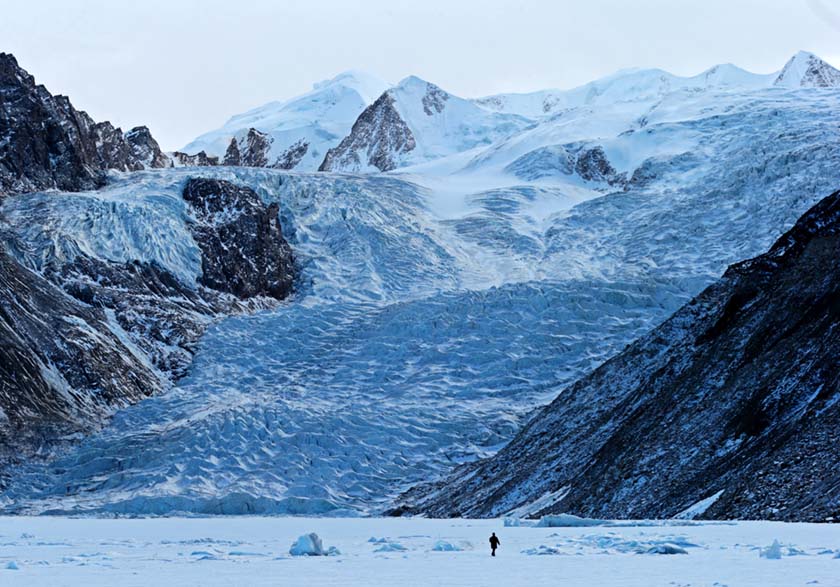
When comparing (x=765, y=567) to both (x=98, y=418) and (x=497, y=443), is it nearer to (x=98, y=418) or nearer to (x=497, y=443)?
(x=497, y=443)

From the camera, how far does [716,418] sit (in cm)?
5106

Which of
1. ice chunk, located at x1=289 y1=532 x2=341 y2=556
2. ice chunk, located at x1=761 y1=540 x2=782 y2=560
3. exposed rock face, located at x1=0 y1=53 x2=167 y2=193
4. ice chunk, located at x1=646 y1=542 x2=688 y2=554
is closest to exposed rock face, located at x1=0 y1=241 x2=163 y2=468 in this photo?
exposed rock face, located at x1=0 y1=53 x2=167 y2=193

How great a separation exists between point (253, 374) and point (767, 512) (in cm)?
6905

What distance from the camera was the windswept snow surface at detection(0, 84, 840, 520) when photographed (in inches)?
3442

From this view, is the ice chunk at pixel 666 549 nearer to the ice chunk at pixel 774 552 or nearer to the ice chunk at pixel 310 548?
the ice chunk at pixel 774 552

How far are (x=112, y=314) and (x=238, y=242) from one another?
21660mm

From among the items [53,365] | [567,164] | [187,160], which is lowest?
[53,365]

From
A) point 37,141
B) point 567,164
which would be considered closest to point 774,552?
point 37,141

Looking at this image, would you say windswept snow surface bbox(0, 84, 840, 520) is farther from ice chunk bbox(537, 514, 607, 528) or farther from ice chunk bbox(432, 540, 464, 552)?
ice chunk bbox(432, 540, 464, 552)

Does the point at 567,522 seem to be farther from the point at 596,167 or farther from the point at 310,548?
the point at 596,167

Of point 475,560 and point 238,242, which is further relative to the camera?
point 238,242

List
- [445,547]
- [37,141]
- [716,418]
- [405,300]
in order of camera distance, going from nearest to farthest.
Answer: [445,547] < [716,418] < [405,300] < [37,141]

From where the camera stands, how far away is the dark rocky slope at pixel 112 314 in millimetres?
94938

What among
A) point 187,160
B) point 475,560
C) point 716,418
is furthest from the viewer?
point 187,160
